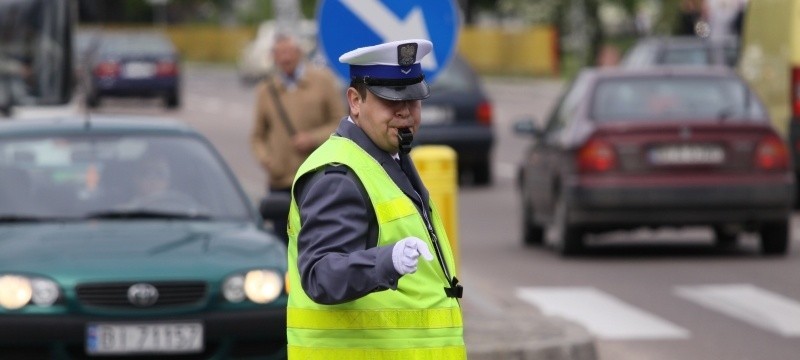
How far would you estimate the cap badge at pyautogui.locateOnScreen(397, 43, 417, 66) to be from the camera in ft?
16.7

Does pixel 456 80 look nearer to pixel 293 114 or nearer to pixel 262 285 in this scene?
pixel 293 114

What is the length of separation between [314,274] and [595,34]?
59.8 metres

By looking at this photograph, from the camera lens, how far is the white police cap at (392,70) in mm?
5074

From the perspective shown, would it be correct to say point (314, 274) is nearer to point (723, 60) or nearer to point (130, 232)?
point (130, 232)

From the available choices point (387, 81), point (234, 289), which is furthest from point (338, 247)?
point (234, 289)

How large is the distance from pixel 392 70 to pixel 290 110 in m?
8.10

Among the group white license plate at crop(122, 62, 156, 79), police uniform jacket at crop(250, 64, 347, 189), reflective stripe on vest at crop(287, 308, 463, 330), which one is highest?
reflective stripe on vest at crop(287, 308, 463, 330)

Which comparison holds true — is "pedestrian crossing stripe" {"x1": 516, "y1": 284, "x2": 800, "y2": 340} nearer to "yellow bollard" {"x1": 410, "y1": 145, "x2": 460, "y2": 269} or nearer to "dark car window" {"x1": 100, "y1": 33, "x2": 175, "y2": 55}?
"yellow bollard" {"x1": 410, "y1": 145, "x2": 460, "y2": 269}

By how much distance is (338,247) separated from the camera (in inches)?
194

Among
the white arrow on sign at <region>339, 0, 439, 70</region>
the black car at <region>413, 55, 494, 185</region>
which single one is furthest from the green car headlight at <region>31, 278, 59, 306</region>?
the black car at <region>413, 55, 494, 185</region>

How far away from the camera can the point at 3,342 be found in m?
8.52

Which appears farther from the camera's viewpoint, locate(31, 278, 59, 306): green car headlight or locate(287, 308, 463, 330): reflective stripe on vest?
locate(31, 278, 59, 306): green car headlight

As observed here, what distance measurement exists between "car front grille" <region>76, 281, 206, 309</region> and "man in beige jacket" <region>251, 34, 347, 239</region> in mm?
4284

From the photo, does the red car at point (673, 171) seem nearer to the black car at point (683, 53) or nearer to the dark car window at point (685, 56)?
the black car at point (683, 53)
